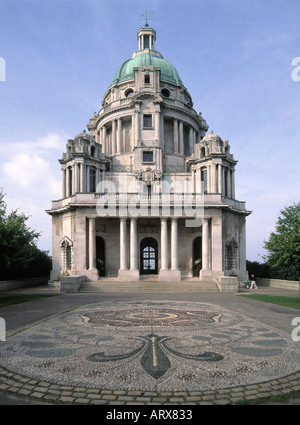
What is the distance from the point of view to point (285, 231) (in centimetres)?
Answer: 2039

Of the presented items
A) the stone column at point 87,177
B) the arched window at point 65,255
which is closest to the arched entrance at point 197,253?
the arched window at point 65,255

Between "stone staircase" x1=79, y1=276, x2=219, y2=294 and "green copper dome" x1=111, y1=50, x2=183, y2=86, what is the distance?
34642 millimetres

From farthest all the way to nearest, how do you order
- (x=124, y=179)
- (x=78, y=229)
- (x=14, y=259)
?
A: 1. (x=124, y=179)
2. (x=78, y=229)
3. (x=14, y=259)

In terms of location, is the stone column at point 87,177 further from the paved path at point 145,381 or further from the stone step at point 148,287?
the paved path at point 145,381

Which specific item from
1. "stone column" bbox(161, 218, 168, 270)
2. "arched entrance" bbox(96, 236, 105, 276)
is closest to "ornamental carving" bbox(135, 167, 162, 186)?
"stone column" bbox(161, 218, 168, 270)

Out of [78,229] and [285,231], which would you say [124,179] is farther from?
[285,231]

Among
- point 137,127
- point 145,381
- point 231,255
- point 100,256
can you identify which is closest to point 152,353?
point 145,381

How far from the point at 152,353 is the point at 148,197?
27.1m

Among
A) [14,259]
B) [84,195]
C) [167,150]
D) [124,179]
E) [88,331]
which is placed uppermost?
[167,150]

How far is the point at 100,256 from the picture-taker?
38.2 meters

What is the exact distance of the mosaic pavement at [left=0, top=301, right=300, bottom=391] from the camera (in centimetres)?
634

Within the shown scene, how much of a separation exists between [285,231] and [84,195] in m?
22.1

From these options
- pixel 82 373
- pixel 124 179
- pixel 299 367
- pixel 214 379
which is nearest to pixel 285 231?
pixel 299 367

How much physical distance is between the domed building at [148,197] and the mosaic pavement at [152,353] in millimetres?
18098
